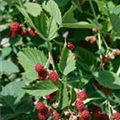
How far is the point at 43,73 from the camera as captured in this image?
1.32m

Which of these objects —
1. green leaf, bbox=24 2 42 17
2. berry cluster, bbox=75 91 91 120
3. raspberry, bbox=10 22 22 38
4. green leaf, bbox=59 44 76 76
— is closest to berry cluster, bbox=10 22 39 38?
raspberry, bbox=10 22 22 38

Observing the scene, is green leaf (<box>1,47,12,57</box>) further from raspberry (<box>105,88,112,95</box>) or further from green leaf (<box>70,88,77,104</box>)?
green leaf (<box>70,88,77,104</box>)

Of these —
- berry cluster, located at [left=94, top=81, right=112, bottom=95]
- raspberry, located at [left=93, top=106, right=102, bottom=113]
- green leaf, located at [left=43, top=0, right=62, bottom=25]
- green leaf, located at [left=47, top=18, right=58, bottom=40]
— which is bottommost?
raspberry, located at [left=93, top=106, right=102, bottom=113]

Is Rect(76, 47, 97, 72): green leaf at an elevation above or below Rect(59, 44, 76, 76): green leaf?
below

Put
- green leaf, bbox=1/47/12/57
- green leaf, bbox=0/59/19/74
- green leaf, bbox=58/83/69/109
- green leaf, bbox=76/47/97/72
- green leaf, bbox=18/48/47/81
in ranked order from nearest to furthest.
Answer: green leaf, bbox=58/83/69/109, green leaf, bbox=18/48/47/81, green leaf, bbox=76/47/97/72, green leaf, bbox=0/59/19/74, green leaf, bbox=1/47/12/57

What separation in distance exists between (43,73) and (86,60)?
11.6 inches

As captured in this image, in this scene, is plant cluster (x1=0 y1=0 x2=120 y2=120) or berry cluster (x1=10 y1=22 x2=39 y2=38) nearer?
plant cluster (x1=0 y1=0 x2=120 y2=120)

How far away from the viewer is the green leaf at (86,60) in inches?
61.1

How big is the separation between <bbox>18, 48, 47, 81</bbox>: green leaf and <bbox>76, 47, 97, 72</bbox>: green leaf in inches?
7.4

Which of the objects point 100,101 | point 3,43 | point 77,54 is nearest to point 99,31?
point 77,54

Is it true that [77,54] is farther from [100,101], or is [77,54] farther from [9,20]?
[9,20]

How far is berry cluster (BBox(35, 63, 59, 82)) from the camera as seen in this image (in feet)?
4.21

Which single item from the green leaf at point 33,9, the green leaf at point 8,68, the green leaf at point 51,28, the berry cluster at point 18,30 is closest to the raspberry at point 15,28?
the berry cluster at point 18,30

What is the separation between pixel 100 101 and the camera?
1519 mm
